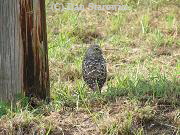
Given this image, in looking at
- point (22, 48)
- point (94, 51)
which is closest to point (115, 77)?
point (94, 51)

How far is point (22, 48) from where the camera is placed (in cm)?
368

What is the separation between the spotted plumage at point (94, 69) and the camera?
4.11 m

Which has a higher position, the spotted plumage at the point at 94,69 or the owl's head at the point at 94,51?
the owl's head at the point at 94,51

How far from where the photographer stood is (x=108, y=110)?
3711 mm

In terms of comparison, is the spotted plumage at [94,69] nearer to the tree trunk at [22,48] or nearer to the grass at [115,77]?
the grass at [115,77]

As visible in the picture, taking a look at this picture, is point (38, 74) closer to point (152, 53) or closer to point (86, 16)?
point (152, 53)

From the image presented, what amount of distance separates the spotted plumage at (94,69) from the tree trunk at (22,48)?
459 mm

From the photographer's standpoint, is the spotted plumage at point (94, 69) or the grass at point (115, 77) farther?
the spotted plumage at point (94, 69)

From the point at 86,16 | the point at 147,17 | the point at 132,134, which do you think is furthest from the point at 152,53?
the point at 132,134

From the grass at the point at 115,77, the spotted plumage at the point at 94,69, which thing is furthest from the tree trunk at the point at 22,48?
the spotted plumage at the point at 94,69

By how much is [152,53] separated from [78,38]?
1111 millimetres

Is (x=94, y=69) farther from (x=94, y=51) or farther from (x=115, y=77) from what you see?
(x=115, y=77)

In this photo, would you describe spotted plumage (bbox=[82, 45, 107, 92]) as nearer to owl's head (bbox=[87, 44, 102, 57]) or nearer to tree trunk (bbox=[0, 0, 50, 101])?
owl's head (bbox=[87, 44, 102, 57])

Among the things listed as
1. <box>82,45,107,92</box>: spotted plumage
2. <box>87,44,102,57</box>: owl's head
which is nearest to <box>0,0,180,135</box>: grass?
<box>82,45,107,92</box>: spotted plumage
